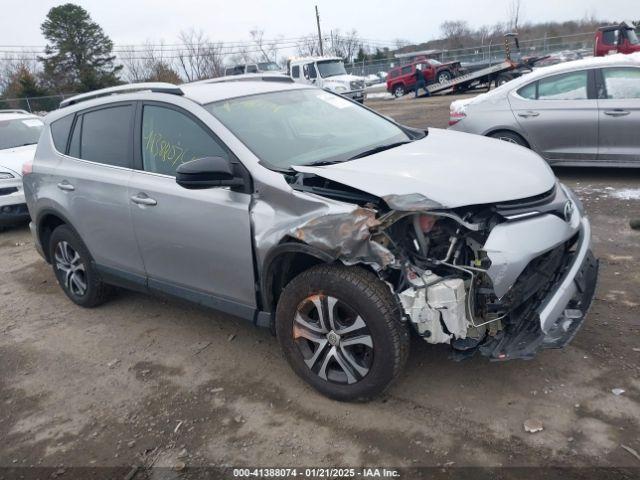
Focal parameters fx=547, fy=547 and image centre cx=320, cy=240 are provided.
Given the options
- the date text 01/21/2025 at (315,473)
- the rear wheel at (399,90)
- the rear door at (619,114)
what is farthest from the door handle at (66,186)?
the rear wheel at (399,90)

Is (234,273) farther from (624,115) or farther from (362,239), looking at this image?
(624,115)

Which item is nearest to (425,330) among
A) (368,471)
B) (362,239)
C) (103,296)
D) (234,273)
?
(362,239)

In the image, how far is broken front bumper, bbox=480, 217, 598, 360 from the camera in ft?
9.11

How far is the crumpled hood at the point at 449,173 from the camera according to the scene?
9.51 ft

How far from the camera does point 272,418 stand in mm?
3178

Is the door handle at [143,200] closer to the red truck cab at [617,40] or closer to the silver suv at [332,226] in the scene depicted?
the silver suv at [332,226]

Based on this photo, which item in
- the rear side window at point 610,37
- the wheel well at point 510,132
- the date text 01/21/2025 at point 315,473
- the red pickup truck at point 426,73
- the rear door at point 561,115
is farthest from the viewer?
the red pickup truck at point 426,73

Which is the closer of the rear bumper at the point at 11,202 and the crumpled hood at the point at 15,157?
the rear bumper at the point at 11,202

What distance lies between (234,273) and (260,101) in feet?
4.34

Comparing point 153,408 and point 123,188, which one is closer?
point 153,408

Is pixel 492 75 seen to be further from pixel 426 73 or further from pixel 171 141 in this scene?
pixel 171 141

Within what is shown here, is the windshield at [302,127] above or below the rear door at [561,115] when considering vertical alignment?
above

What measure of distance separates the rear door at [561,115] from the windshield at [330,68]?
17571mm

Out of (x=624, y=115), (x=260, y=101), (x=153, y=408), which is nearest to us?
(x=153, y=408)
